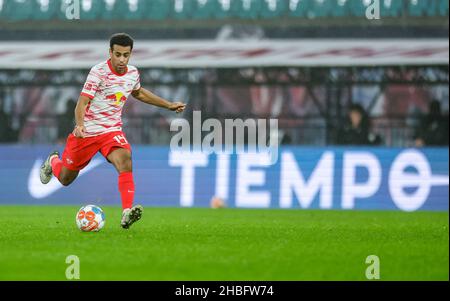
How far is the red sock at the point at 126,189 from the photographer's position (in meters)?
12.8

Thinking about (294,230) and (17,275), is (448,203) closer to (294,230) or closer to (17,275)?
(294,230)

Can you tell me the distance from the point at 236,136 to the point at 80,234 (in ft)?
34.2

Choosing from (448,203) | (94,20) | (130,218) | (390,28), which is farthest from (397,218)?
(94,20)

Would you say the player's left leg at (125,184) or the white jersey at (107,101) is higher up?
the white jersey at (107,101)

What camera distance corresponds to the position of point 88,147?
13.6 metres

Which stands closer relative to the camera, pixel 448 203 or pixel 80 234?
pixel 80 234

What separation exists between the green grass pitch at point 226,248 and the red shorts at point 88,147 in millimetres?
797

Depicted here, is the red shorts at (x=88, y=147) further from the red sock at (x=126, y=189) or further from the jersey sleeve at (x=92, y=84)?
the jersey sleeve at (x=92, y=84)

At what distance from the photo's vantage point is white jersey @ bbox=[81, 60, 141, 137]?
13281 millimetres

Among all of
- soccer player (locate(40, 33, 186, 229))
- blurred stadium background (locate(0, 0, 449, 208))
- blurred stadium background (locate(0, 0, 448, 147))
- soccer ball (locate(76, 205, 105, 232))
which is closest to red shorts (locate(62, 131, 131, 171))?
soccer player (locate(40, 33, 186, 229))

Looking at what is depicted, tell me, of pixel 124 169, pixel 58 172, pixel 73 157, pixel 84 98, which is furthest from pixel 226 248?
pixel 58 172

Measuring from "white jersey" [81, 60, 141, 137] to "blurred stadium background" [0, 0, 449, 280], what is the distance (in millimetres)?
1235

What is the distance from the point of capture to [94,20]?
93.9 ft

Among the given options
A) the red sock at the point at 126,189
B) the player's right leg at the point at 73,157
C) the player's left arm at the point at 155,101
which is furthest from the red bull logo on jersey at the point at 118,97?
the red sock at the point at 126,189
